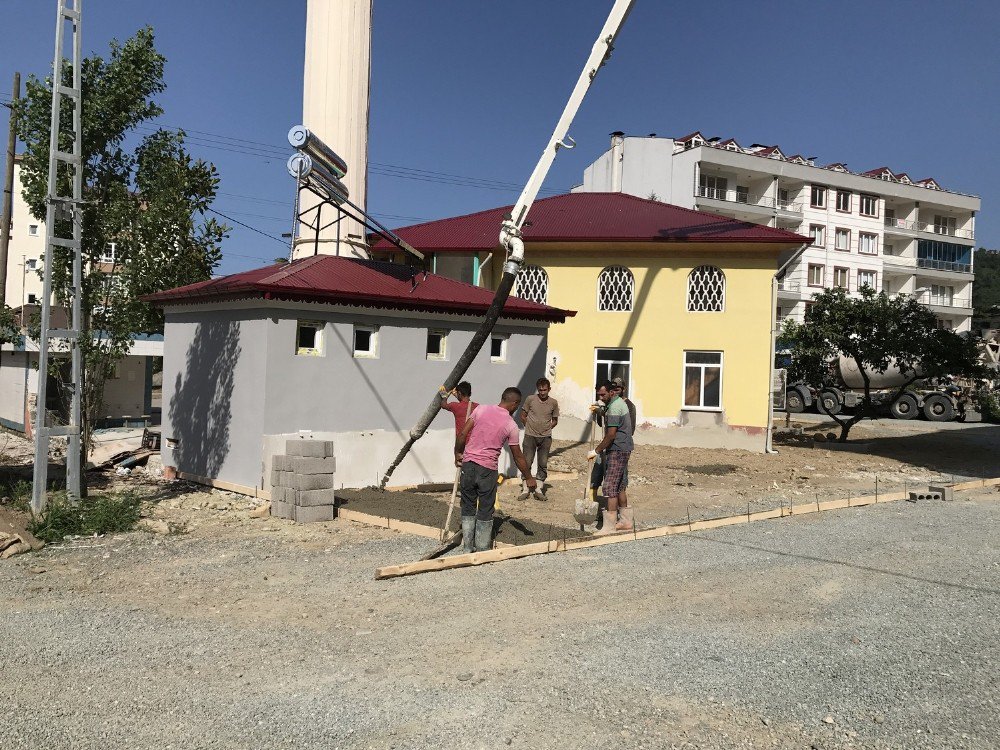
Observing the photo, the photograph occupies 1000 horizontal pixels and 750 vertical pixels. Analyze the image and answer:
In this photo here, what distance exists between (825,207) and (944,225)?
1361 cm

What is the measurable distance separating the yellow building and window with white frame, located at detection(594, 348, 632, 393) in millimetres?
29

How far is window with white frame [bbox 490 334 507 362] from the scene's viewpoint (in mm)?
14469

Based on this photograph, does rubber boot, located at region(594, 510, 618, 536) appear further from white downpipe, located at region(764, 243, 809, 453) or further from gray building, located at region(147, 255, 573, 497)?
white downpipe, located at region(764, 243, 809, 453)

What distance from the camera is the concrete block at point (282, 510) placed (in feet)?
32.2

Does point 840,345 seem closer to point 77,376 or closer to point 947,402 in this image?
point 947,402

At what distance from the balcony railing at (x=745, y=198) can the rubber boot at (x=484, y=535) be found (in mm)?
39673

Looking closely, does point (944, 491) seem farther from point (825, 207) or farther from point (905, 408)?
point (825, 207)

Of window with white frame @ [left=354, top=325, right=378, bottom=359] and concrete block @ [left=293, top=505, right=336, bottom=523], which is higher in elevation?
window with white frame @ [left=354, top=325, right=378, bottom=359]

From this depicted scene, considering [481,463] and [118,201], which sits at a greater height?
[118,201]

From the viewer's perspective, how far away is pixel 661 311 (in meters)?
20.5

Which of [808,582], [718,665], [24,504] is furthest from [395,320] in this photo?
[718,665]

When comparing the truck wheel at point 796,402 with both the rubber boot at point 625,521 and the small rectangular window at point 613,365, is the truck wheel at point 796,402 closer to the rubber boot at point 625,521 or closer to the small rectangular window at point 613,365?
the small rectangular window at point 613,365

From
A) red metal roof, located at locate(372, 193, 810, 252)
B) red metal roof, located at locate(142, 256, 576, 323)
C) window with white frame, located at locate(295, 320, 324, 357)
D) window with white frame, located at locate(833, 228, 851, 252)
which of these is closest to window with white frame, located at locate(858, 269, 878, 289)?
window with white frame, located at locate(833, 228, 851, 252)

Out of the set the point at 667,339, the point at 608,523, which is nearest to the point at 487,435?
the point at 608,523
